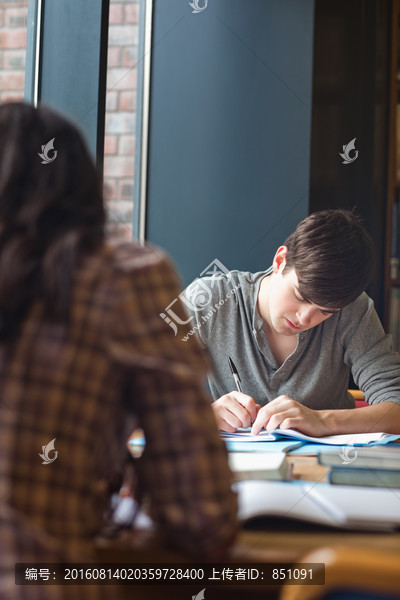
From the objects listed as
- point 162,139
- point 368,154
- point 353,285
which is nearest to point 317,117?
point 368,154

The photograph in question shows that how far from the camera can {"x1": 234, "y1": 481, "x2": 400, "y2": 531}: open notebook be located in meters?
0.69

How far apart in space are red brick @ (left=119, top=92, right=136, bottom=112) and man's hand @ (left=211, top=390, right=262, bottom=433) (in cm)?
124

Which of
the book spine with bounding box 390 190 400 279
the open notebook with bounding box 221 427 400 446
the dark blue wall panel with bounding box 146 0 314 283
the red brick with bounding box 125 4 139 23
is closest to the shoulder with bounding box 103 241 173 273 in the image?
the open notebook with bounding box 221 427 400 446

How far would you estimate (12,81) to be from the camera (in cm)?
182

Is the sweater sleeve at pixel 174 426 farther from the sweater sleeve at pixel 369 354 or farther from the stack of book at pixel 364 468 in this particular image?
the sweater sleeve at pixel 369 354

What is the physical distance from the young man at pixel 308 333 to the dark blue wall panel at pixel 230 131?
49cm

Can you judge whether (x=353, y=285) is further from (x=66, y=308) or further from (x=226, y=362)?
(x=66, y=308)

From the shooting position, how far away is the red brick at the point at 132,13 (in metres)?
2.21

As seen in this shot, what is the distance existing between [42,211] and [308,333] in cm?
119

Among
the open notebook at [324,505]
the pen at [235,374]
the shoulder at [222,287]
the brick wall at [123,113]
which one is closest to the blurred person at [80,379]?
the open notebook at [324,505]

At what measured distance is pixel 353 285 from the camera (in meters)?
1.46

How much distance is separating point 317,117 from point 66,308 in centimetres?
199

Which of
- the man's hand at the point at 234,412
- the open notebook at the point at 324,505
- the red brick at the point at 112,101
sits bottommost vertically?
the man's hand at the point at 234,412

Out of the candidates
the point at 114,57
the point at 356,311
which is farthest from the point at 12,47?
the point at 356,311
